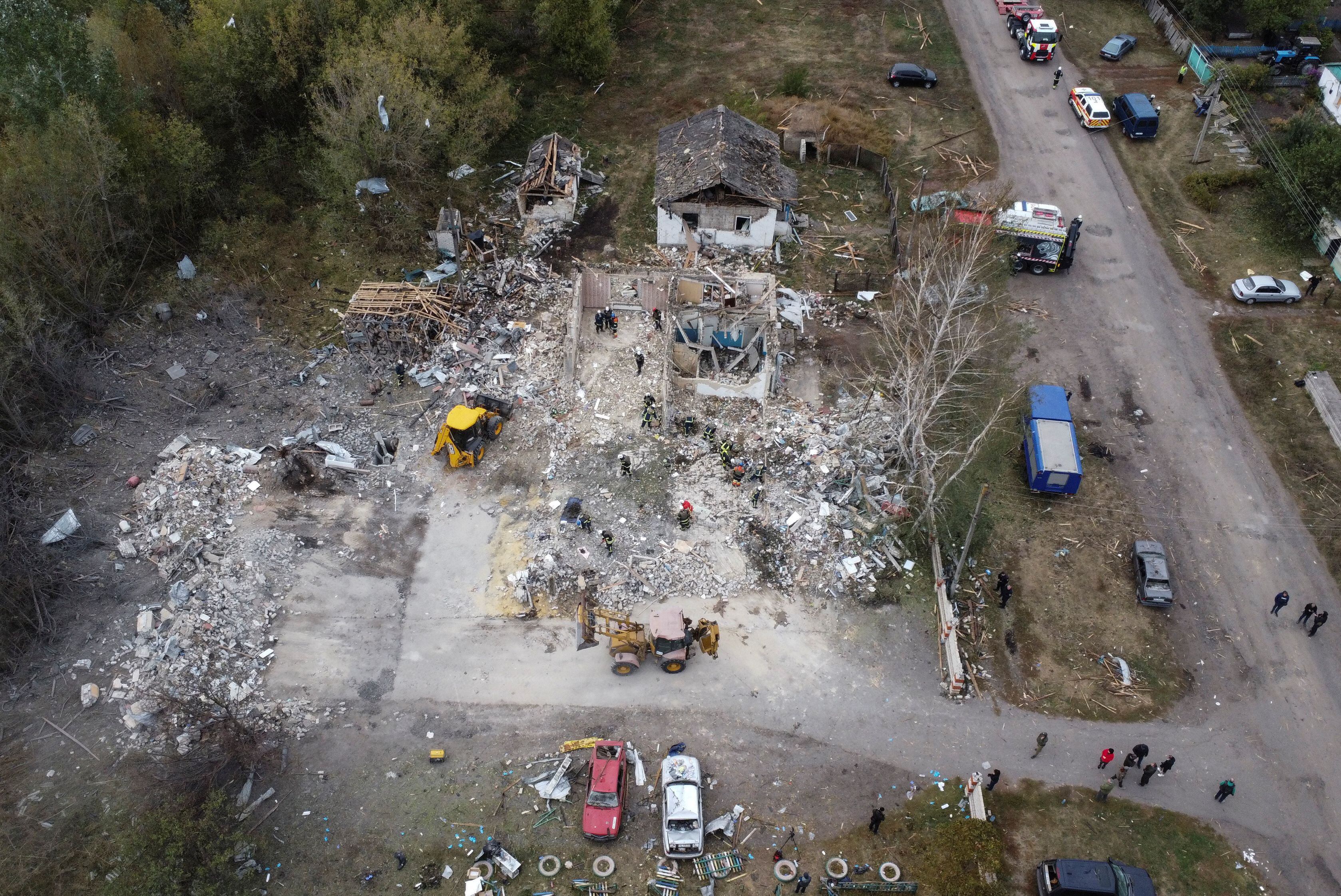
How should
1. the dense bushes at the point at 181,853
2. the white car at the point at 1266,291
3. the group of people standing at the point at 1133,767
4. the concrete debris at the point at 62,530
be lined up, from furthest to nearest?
the white car at the point at 1266,291 → the concrete debris at the point at 62,530 → the group of people standing at the point at 1133,767 → the dense bushes at the point at 181,853

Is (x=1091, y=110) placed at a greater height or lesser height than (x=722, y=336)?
greater

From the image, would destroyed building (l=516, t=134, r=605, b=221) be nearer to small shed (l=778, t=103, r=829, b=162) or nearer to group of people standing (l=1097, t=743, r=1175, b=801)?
small shed (l=778, t=103, r=829, b=162)

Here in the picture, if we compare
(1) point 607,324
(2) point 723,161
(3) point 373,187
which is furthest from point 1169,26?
(3) point 373,187

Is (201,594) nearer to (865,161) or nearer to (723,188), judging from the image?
(723,188)

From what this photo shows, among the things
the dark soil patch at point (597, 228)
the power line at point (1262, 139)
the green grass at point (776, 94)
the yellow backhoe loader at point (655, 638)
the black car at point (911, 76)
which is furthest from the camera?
the black car at point (911, 76)

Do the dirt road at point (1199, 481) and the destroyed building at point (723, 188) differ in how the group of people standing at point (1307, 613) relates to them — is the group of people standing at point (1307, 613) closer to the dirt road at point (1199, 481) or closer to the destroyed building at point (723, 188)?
the dirt road at point (1199, 481)

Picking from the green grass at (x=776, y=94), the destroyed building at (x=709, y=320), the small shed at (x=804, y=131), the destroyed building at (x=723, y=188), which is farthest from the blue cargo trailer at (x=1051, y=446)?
the small shed at (x=804, y=131)

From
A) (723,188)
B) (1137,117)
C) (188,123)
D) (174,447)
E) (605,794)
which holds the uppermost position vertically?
(188,123)
